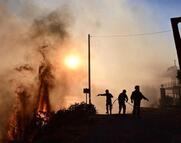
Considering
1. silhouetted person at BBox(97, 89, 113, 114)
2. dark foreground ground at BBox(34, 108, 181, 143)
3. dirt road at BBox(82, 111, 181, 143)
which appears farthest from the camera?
silhouetted person at BBox(97, 89, 113, 114)

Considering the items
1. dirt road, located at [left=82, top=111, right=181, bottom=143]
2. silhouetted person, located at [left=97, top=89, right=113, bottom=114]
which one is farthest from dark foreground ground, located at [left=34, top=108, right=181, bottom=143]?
silhouetted person, located at [left=97, top=89, right=113, bottom=114]

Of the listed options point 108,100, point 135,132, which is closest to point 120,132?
point 135,132

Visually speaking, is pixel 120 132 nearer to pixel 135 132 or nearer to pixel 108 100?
pixel 135 132

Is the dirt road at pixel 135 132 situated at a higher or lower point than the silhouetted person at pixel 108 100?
lower

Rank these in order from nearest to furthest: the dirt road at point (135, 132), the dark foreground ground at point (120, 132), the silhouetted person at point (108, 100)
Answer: the dirt road at point (135, 132)
the dark foreground ground at point (120, 132)
the silhouetted person at point (108, 100)

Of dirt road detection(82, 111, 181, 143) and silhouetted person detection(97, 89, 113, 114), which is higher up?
silhouetted person detection(97, 89, 113, 114)

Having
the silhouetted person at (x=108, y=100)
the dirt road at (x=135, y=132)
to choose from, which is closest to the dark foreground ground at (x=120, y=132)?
the dirt road at (x=135, y=132)

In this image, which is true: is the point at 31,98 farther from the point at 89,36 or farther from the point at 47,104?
the point at 89,36

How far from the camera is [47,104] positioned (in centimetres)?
6091

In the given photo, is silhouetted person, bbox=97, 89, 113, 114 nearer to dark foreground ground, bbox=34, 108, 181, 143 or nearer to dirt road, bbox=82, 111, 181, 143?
dark foreground ground, bbox=34, 108, 181, 143

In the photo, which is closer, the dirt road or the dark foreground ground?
the dirt road

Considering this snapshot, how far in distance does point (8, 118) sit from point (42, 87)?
14866mm

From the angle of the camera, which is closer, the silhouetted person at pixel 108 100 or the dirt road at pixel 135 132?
the dirt road at pixel 135 132

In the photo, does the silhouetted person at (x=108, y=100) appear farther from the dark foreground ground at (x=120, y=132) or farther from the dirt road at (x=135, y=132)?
the dirt road at (x=135, y=132)
